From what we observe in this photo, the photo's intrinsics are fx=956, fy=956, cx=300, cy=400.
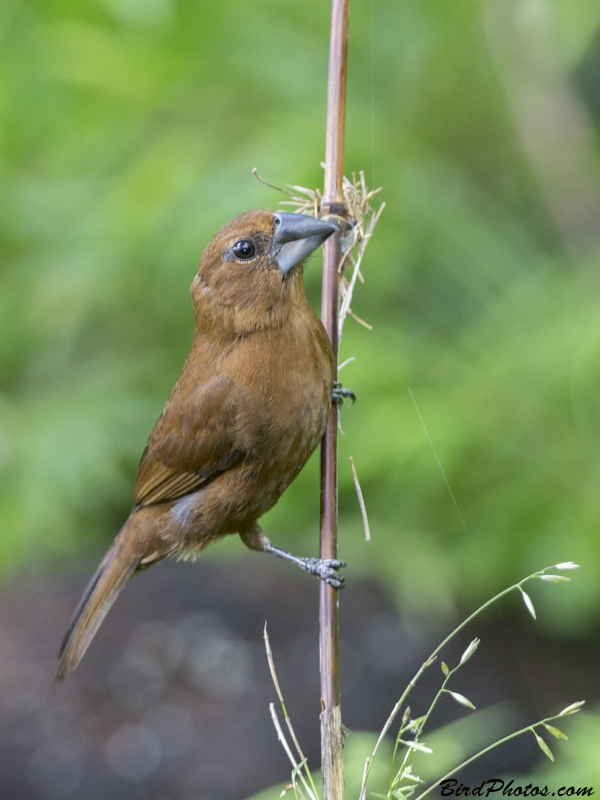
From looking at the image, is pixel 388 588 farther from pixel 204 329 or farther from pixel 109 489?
pixel 204 329

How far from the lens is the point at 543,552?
12.9 ft

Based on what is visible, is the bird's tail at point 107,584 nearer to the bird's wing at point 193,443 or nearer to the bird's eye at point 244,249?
the bird's wing at point 193,443

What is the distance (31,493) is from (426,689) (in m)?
2.21

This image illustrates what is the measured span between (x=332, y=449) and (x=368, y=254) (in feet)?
6.79

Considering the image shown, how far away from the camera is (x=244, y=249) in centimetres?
263

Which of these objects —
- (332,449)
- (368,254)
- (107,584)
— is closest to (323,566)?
(332,449)

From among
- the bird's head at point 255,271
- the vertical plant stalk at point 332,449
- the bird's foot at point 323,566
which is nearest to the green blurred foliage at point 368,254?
the bird's foot at point 323,566

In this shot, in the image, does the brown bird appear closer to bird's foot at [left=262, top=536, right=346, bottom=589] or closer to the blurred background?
bird's foot at [left=262, top=536, right=346, bottom=589]

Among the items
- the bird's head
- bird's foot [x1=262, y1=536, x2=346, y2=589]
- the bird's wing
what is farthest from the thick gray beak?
bird's foot [x1=262, y1=536, x2=346, y2=589]

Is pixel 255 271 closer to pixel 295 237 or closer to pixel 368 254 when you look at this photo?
pixel 295 237

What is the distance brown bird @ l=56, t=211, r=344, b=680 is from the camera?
2490mm

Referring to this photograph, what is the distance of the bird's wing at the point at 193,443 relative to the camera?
8.84 feet

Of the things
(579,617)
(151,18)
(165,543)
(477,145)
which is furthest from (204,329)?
(477,145)

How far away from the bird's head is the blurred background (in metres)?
1.35
